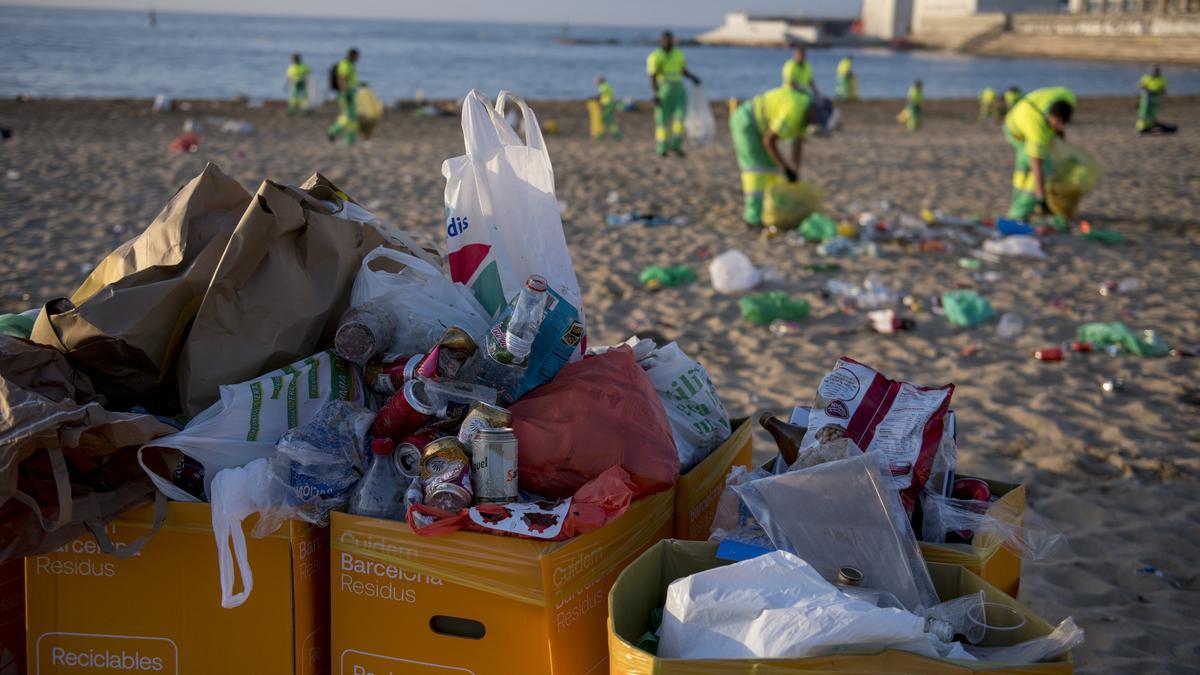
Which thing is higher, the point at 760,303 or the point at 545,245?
the point at 545,245

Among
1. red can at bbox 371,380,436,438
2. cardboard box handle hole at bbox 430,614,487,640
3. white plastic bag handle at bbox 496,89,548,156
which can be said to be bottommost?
cardboard box handle hole at bbox 430,614,487,640

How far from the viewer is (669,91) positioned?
13.1 m

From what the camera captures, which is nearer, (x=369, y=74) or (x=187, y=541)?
(x=187, y=541)

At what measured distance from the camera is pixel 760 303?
5.69 metres

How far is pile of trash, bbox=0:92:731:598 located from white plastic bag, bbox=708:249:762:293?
12.0ft

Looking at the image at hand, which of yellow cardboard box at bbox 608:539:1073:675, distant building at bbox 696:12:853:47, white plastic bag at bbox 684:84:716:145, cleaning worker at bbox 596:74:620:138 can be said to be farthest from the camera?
distant building at bbox 696:12:853:47

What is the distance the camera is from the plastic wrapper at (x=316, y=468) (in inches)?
75.7

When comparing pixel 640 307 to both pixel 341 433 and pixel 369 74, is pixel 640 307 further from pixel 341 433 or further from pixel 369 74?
pixel 369 74

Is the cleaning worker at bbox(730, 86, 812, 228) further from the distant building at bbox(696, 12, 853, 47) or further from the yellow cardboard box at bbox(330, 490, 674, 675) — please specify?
the distant building at bbox(696, 12, 853, 47)

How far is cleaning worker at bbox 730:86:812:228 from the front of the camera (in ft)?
24.9

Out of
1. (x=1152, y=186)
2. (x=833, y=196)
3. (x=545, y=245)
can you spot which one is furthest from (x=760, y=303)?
(x=1152, y=186)

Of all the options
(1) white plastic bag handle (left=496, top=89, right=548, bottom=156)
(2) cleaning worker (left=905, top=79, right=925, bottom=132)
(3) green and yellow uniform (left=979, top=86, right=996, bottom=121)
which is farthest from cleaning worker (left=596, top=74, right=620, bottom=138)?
(1) white plastic bag handle (left=496, top=89, right=548, bottom=156)

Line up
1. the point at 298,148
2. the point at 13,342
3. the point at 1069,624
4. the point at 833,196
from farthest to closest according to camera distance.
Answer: the point at 298,148, the point at 833,196, the point at 13,342, the point at 1069,624

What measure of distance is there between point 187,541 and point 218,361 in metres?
0.41
